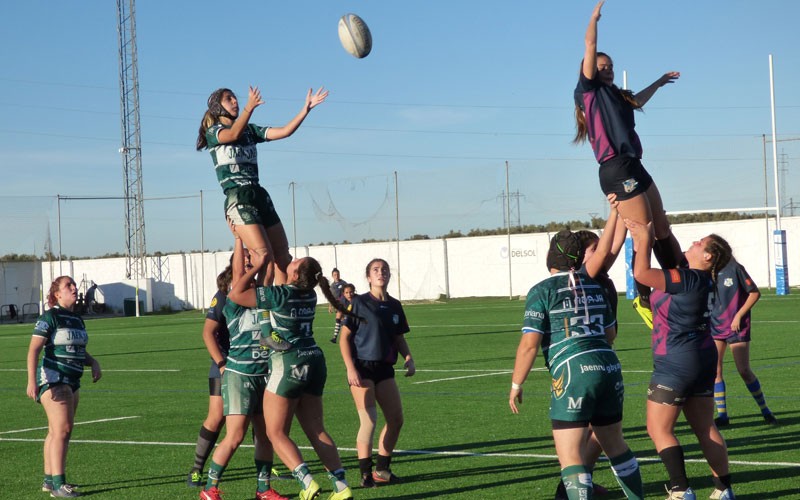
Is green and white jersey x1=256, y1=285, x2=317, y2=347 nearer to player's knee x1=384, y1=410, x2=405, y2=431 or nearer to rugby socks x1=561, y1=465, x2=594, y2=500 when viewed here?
player's knee x1=384, y1=410, x2=405, y2=431

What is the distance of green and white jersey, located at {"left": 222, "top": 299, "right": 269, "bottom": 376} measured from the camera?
866 centimetres

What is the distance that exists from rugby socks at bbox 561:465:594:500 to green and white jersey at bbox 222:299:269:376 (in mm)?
2980

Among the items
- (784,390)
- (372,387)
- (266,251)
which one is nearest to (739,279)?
(784,390)

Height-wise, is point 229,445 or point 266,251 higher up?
point 266,251

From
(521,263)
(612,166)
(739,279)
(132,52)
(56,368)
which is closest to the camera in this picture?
(612,166)

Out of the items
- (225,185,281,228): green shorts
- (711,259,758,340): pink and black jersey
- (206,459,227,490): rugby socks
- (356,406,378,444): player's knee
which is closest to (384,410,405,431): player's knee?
(356,406,378,444): player's knee

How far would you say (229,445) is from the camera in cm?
859

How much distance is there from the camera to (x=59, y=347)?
9.94 metres

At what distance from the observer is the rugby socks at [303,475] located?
25.5ft

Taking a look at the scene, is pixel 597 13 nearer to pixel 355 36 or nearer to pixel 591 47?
pixel 591 47

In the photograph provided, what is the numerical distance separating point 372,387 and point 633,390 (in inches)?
270

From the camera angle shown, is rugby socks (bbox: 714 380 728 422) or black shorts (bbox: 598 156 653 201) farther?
rugby socks (bbox: 714 380 728 422)

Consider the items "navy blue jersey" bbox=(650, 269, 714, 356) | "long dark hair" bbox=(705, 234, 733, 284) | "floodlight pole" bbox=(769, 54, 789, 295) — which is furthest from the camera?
"floodlight pole" bbox=(769, 54, 789, 295)

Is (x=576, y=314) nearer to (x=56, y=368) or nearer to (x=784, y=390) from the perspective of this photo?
(x=56, y=368)
